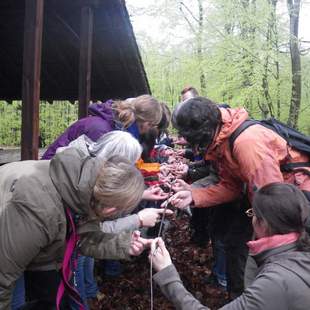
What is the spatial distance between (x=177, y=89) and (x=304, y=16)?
6.86 meters

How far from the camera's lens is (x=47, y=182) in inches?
71.3

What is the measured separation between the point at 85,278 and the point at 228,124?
76.8 inches

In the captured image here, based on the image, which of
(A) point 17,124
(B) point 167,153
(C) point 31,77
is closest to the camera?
(C) point 31,77

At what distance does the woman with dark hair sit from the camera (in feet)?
5.04

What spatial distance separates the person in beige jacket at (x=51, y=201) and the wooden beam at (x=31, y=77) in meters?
1.35

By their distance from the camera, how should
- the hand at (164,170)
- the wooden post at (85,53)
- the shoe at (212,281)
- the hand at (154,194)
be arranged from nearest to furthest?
the hand at (154,194), the hand at (164,170), the shoe at (212,281), the wooden post at (85,53)

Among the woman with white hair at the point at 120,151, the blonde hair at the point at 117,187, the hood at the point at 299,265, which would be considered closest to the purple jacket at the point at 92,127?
the woman with white hair at the point at 120,151

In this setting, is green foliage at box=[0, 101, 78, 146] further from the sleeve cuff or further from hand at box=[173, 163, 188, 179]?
the sleeve cuff

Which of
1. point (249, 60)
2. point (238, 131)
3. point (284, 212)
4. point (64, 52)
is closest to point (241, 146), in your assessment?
point (238, 131)

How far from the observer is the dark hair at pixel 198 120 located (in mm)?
2449

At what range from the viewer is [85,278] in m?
3.46

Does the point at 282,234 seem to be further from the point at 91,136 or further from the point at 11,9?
the point at 11,9

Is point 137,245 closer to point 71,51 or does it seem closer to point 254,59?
point 71,51

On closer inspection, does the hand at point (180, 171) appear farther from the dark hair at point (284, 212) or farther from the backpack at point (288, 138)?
the dark hair at point (284, 212)
